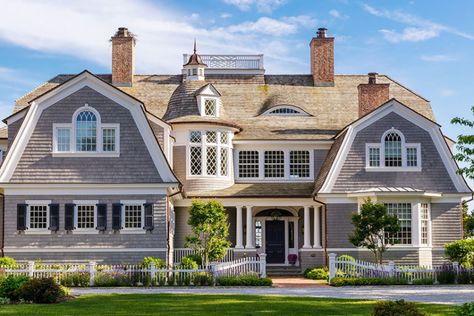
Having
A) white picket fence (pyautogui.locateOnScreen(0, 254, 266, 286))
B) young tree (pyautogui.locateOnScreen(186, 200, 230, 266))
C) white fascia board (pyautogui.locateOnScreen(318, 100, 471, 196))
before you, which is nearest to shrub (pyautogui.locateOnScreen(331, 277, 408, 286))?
white picket fence (pyautogui.locateOnScreen(0, 254, 266, 286))

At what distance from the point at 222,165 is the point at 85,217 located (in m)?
7.95

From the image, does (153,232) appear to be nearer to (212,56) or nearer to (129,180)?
(129,180)

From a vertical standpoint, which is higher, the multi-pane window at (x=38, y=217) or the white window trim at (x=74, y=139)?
the white window trim at (x=74, y=139)

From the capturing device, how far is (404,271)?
2972cm

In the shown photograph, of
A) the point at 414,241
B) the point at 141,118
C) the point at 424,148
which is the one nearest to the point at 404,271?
the point at 414,241

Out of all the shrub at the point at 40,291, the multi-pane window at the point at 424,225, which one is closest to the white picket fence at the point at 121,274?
the shrub at the point at 40,291

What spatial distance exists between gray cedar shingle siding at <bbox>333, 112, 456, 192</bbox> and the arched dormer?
553cm

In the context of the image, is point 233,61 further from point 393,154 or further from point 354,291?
point 354,291

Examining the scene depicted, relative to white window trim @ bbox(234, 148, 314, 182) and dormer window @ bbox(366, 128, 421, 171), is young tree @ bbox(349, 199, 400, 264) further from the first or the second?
white window trim @ bbox(234, 148, 314, 182)

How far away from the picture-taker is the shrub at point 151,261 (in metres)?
29.8

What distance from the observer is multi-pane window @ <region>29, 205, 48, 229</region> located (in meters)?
32.6

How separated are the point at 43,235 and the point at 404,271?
14.8 meters

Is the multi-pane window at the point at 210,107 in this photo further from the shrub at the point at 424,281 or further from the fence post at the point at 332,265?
the shrub at the point at 424,281

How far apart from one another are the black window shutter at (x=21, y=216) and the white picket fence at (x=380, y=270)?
1275cm
